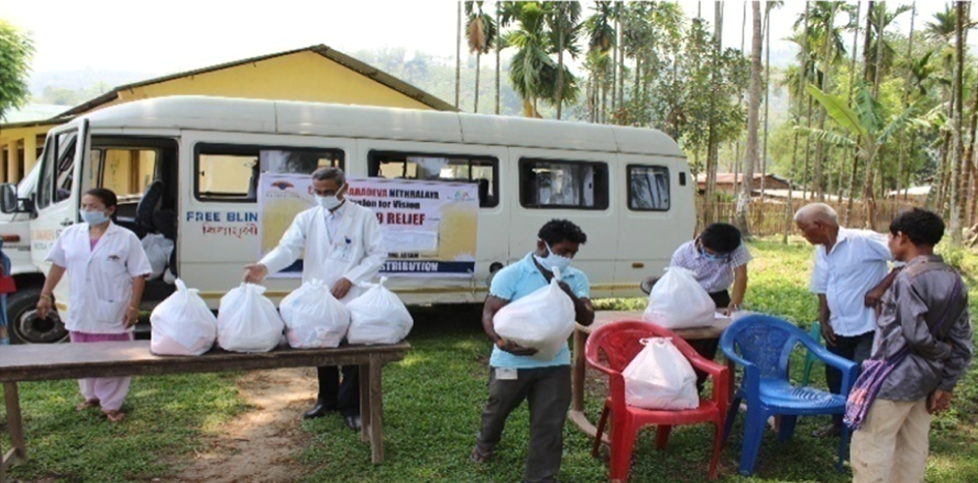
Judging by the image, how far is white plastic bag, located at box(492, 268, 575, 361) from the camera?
3609mm

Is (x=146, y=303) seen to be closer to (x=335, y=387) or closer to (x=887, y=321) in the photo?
(x=335, y=387)

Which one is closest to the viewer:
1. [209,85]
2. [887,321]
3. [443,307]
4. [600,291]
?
[887,321]

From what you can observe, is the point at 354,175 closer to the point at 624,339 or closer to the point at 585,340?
the point at 585,340

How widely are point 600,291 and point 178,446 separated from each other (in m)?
5.12

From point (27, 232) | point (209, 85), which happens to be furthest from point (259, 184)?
point (209, 85)

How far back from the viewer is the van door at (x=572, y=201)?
26.7 feet

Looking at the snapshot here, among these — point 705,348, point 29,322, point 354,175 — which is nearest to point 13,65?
point 29,322

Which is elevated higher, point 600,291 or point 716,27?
point 716,27

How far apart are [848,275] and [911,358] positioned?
4.26 feet

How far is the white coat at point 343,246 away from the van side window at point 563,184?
358 centimetres

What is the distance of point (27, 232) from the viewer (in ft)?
23.1

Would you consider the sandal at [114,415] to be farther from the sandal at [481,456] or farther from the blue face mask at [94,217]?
the sandal at [481,456]

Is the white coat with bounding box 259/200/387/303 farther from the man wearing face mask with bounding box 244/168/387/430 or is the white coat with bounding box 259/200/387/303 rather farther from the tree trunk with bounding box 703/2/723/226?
the tree trunk with bounding box 703/2/723/226

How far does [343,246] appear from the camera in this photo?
473cm
